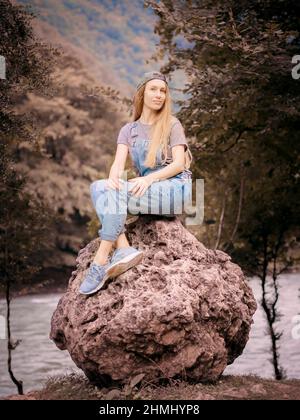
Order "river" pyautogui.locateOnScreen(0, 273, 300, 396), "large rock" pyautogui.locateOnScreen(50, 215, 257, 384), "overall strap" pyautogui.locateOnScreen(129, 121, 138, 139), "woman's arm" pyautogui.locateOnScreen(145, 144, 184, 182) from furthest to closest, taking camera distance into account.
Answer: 1. "river" pyautogui.locateOnScreen(0, 273, 300, 396)
2. "overall strap" pyautogui.locateOnScreen(129, 121, 138, 139)
3. "woman's arm" pyautogui.locateOnScreen(145, 144, 184, 182)
4. "large rock" pyautogui.locateOnScreen(50, 215, 257, 384)

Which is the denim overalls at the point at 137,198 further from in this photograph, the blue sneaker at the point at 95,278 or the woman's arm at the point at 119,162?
the blue sneaker at the point at 95,278

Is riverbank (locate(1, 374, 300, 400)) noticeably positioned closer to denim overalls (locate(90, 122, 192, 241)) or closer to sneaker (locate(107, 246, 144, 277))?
sneaker (locate(107, 246, 144, 277))

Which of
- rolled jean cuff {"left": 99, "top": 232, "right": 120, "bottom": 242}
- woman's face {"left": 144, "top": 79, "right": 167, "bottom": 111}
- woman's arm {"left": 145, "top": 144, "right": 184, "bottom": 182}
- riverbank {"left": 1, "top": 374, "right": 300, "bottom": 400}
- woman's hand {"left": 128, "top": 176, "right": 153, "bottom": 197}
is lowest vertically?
riverbank {"left": 1, "top": 374, "right": 300, "bottom": 400}

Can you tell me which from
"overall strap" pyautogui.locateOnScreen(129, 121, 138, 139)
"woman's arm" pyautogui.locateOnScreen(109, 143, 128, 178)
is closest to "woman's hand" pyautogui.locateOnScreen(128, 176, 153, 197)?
"woman's arm" pyautogui.locateOnScreen(109, 143, 128, 178)

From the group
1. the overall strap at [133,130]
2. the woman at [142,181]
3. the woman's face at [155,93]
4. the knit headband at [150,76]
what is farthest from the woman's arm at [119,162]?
the knit headband at [150,76]

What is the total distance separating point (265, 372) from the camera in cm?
900

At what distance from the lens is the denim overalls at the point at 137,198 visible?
4309 millimetres

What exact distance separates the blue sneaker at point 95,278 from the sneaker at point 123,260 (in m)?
0.07

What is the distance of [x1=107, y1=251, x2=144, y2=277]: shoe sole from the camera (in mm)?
4238

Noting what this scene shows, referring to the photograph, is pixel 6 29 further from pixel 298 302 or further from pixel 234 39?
pixel 298 302

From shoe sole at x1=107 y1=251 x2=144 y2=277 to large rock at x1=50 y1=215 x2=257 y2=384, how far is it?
63mm

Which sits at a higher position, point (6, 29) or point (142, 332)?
point (6, 29)

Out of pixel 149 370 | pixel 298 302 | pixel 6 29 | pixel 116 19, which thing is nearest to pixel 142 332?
pixel 149 370
